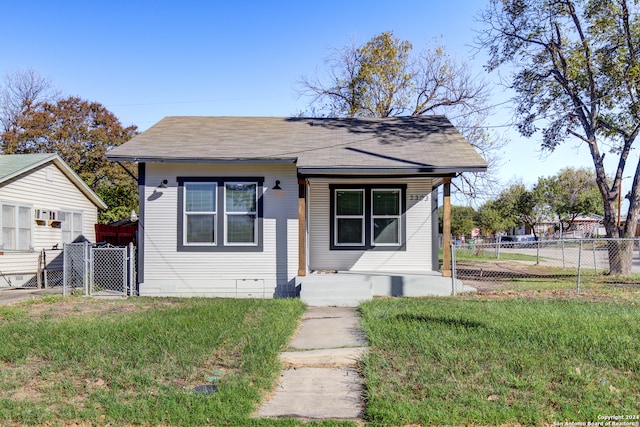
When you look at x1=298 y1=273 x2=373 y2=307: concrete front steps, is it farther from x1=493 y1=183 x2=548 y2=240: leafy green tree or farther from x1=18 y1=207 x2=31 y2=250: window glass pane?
x1=493 y1=183 x2=548 y2=240: leafy green tree

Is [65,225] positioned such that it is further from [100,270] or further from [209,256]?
[209,256]

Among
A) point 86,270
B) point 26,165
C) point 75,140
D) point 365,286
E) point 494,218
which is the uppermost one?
point 75,140

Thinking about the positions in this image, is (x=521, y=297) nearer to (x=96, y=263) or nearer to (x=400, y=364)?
(x=400, y=364)

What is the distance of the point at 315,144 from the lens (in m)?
12.1

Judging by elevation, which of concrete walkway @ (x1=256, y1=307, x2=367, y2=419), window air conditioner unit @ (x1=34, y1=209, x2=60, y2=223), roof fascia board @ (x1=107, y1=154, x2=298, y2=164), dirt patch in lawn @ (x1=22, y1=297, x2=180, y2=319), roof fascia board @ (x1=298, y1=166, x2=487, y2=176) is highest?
roof fascia board @ (x1=107, y1=154, x2=298, y2=164)

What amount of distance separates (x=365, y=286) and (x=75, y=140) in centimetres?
2161

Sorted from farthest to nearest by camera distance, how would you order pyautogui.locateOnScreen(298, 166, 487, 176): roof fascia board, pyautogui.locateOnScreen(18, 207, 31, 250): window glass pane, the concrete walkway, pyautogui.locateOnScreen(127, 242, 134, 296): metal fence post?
pyautogui.locateOnScreen(18, 207, 31, 250): window glass pane → pyautogui.locateOnScreen(127, 242, 134, 296): metal fence post → pyautogui.locateOnScreen(298, 166, 487, 176): roof fascia board → the concrete walkway

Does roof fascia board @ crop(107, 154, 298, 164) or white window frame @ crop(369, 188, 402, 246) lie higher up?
roof fascia board @ crop(107, 154, 298, 164)

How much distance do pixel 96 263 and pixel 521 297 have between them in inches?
385

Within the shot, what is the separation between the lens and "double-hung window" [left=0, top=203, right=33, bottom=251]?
43.5ft

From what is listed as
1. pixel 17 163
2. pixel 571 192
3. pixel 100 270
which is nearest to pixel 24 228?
pixel 17 163

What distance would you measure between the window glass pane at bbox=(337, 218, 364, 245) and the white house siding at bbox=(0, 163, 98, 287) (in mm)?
9084

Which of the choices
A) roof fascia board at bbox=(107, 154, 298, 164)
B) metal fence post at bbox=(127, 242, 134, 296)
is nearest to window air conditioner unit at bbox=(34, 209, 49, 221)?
metal fence post at bbox=(127, 242, 134, 296)

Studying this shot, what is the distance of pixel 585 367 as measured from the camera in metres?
5.24
